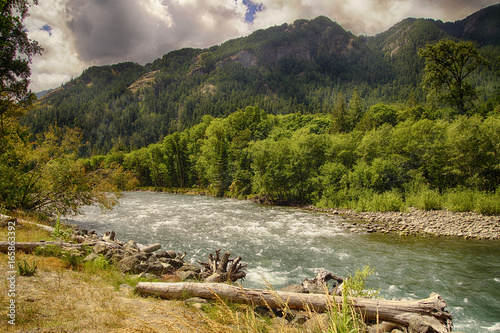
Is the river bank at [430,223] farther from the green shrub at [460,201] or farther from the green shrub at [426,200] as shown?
the green shrub at [426,200]

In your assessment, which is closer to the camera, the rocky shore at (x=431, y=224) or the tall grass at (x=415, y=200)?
the rocky shore at (x=431, y=224)

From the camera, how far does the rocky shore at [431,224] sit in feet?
55.1

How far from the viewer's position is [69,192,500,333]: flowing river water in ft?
29.7

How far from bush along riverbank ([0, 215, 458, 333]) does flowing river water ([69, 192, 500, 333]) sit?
3.10 metres

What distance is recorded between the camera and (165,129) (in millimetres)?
180750

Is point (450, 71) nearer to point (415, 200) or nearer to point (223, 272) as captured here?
point (415, 200)

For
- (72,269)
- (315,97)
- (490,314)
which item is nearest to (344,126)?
(490,314)

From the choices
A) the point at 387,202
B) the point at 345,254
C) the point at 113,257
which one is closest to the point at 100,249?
the point at 113,257

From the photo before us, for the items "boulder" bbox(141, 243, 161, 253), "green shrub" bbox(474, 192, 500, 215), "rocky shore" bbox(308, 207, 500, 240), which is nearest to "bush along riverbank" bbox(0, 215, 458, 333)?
"boulder" bbox(141, 243, 161, 253)

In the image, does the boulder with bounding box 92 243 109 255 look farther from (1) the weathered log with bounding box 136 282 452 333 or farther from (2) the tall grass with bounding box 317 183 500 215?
(2) the tall grass with bounding box 317 183 500 215

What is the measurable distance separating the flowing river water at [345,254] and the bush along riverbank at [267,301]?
122 inches

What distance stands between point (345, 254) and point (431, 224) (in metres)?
10.1

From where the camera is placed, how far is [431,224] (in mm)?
19000

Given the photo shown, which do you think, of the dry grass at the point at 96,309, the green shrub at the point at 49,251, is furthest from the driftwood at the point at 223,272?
the green shrub at the point at 49,251
